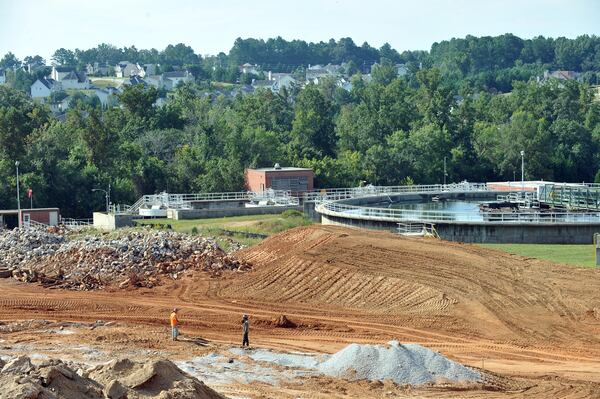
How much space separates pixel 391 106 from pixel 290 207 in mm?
48548

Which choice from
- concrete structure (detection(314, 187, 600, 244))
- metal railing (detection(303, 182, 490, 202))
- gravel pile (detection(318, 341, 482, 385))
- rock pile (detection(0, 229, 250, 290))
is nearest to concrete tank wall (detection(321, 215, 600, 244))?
concrete structure (detection(314, 187, 600, 244))

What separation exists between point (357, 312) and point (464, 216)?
2313 cm

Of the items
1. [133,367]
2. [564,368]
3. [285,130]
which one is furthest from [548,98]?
[133,367]

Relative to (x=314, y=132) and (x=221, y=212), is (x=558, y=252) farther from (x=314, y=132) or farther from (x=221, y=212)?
(x=314, y=132)

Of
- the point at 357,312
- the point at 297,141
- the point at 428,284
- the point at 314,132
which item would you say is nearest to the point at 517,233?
the point at 428,284

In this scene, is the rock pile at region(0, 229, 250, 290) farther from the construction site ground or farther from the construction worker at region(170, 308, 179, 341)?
the construction worker at region(170, 308, 179, 341)

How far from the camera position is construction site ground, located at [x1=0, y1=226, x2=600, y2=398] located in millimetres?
31836

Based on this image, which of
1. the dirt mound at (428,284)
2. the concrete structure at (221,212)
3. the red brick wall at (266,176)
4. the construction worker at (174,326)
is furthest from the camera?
the red brick wall at (266,176)

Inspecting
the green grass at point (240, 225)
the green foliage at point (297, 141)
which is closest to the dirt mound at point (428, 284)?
the green grass at point (240, 225)

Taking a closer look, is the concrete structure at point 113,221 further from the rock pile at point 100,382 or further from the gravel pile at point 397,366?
the rock pile at point 100,382

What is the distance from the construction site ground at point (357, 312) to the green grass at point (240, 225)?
8867mm

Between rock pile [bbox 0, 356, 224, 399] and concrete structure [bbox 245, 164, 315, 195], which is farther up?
concrete structure [bbox 245, 164, 315, 195]

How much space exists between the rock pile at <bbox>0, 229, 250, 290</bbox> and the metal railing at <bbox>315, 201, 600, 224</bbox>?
15002mm

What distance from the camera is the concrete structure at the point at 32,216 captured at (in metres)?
72.1
